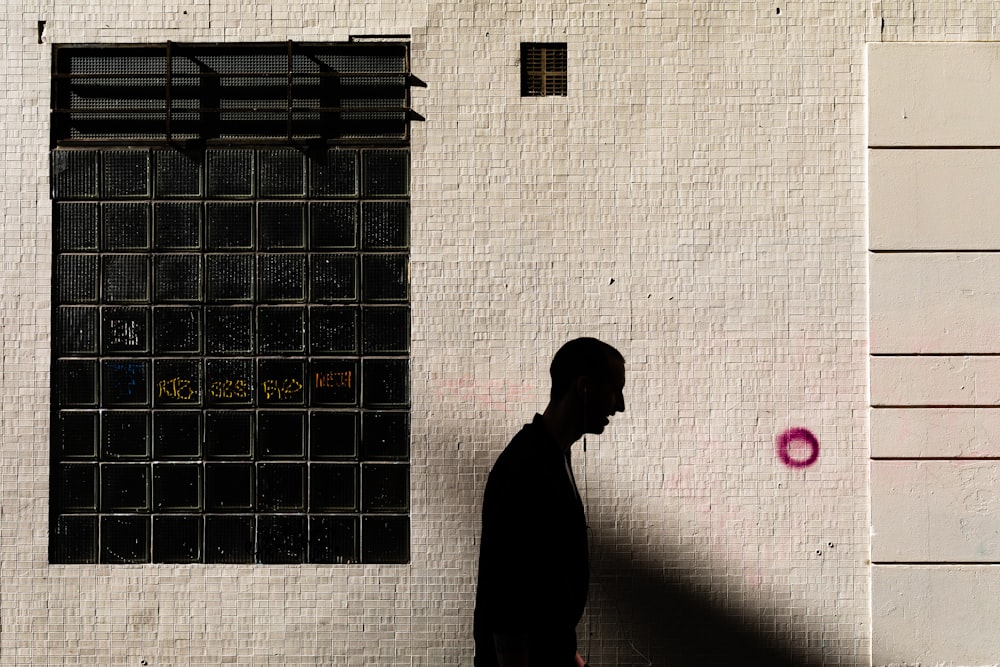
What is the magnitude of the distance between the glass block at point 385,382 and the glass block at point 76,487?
1.87 metres

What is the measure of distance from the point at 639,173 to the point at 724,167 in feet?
1.79

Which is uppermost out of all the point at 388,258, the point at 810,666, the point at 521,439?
the point at 388,258

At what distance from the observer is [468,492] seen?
211 inches

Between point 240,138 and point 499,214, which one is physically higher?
point 240,138

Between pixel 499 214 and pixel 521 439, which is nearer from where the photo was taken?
pixel 521 439

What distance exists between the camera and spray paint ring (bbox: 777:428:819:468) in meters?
5.30

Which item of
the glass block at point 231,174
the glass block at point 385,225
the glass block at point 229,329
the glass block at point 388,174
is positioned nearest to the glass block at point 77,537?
the glass block at point 229,329

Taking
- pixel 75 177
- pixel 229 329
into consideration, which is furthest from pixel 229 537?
pixel 75 177

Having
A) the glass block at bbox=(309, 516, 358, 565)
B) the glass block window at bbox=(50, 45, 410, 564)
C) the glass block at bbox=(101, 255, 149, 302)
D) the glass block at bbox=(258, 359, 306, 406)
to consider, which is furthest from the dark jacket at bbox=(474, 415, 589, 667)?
the glass block at bbox=(101, 255, 149, 302)

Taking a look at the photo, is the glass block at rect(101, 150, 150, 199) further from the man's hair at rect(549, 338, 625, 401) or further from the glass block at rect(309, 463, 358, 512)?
the man's hair at rect(549, 338, 625, 401)

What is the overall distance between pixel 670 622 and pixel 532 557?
3.09 m

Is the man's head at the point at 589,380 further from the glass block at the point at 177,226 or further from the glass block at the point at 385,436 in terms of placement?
the glass block at the point at 177,226

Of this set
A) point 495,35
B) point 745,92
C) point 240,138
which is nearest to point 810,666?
point 745,92

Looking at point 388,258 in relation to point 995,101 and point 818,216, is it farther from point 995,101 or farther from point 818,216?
point 995,101
